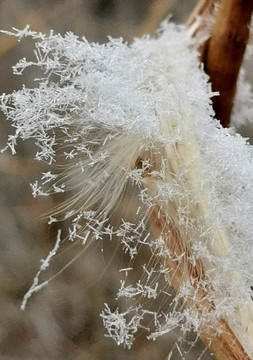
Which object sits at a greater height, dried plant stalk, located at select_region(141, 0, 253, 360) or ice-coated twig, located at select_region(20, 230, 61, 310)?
dried plant stalk, located at select_region(141, 0, 253, 360)

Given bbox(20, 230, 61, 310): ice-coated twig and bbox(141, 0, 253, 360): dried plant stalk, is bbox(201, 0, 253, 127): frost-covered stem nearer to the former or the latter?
bbox(141, 0, 253, 360): dried plant stalk

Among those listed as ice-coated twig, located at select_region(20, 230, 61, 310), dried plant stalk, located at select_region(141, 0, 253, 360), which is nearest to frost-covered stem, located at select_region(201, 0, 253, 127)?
dried plant stalk, located at select_region(141, 0, 253, 360)

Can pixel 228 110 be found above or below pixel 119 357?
above

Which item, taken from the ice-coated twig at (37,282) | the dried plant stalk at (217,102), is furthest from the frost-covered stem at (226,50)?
the ice-coated twig at (37,282)

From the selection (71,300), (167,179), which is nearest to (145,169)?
(167,179)

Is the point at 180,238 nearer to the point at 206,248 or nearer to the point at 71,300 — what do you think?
the point at 206,248

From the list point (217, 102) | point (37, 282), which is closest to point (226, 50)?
point (217, 102)

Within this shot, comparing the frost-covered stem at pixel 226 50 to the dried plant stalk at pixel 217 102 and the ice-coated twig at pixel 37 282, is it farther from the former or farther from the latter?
the ice-coated twig at pixel 37 282
